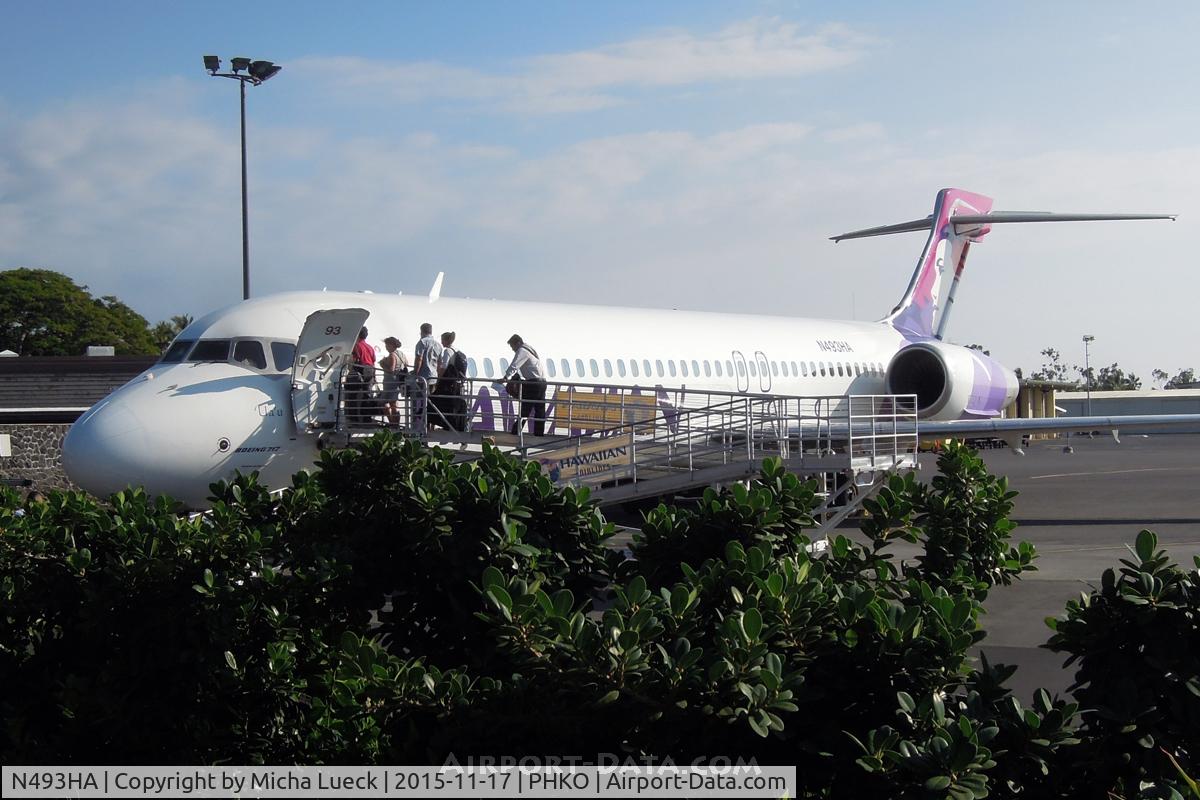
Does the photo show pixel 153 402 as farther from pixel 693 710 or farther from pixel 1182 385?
pixel 1182 385

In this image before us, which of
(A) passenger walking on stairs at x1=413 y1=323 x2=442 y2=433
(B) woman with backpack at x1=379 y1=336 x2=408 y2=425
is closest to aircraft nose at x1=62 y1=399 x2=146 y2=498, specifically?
(B) woman with backpack at x1=379 y1=336 x2=408 y2=425

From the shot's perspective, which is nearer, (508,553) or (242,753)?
(508,553)

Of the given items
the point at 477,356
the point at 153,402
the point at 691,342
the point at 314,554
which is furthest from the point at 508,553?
the point at 691,342

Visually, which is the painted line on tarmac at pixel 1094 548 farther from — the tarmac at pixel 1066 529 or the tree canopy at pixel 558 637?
the tree canopy at pixel 558 637

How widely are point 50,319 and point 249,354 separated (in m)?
65.8

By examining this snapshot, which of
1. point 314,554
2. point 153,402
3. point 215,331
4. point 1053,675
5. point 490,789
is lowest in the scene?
point 1053,675

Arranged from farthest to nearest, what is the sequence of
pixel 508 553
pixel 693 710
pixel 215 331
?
pixel 215 331
pixel 508 553
pixel 693 710

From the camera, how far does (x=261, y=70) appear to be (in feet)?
81.7

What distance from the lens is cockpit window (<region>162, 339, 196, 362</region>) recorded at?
14.2 m

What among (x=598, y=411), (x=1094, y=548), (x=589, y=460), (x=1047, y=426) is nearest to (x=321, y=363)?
(x=589, y=460)

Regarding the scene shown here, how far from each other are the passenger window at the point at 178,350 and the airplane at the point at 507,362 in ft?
0.11

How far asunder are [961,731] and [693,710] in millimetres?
973

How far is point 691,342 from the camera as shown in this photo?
21.1m

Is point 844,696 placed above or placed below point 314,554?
below
